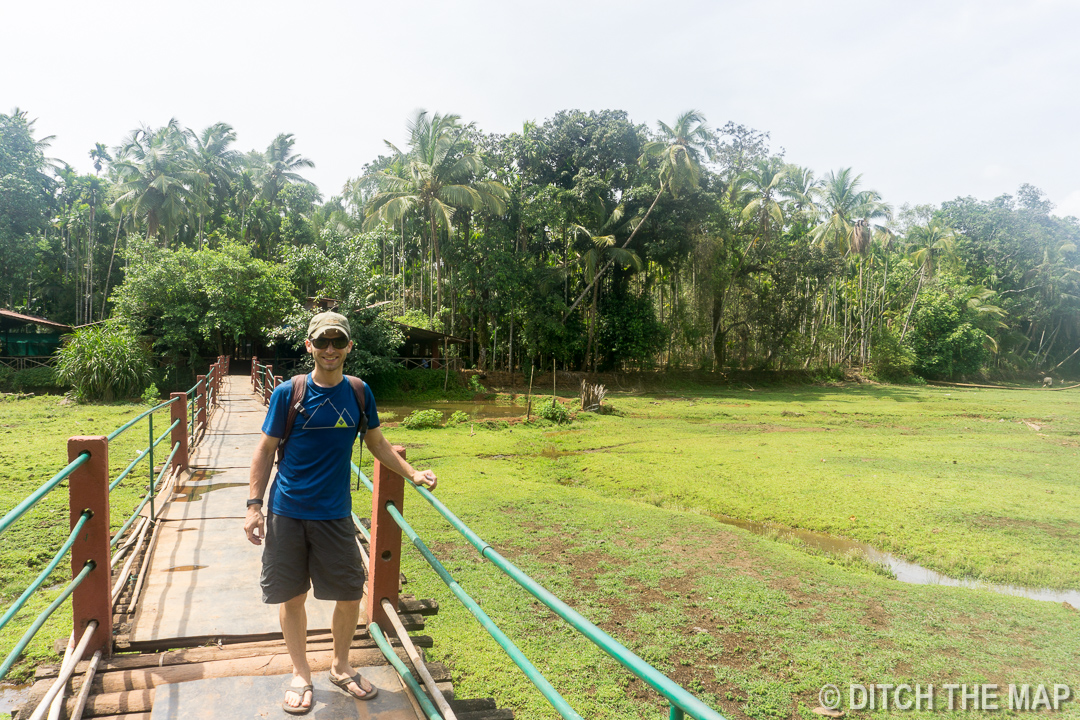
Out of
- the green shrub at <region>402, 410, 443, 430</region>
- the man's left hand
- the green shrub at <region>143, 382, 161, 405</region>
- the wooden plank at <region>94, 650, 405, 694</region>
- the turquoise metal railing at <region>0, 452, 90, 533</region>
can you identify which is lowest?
the green shrub at <region>402, 410, 443, 430</region>

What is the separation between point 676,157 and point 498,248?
8739 millimetres

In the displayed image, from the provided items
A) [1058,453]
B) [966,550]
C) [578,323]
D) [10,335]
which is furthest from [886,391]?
[10,335]

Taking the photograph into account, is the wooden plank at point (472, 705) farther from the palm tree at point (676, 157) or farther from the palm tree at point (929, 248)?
the palm tree at point (929, 248)

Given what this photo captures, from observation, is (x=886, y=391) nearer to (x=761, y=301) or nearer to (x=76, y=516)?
(x=761, y=301)

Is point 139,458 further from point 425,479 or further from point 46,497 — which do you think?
point 46,497

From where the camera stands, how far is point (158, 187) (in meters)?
28.2

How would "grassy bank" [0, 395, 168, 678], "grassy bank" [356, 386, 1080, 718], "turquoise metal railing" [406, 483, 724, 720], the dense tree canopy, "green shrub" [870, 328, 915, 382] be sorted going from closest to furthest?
"turquoise metal railing" [406, 483, 724, 720], "grassy bank" [356, 386, 1080, 718], "grassy bank" [0, 395, 168, 678], the dense tree canopy, "green shrub" [870, 328, 915, 382]

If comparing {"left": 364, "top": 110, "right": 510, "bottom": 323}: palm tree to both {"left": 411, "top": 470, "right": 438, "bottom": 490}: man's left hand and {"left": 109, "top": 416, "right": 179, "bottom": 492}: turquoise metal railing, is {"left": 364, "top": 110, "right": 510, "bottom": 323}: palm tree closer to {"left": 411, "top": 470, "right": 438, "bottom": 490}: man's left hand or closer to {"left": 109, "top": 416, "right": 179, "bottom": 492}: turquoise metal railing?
{"left": 109, "top": 416, "right": 179, "bottom": 492}: turquoise metal railing

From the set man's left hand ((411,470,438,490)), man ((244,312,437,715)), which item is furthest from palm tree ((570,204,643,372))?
man ((244,312,437,715))

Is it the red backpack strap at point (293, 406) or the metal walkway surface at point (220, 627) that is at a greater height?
the red backpack strap at point (293, 406)

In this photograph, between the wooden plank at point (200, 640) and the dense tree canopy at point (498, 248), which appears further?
the dense tree canopy at point (498, 248)

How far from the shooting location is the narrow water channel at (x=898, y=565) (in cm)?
611

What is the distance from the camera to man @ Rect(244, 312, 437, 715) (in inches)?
96.4

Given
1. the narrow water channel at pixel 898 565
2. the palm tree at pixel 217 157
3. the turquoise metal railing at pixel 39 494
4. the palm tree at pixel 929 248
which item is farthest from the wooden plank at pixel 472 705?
the palm tree at pixel 929 248
